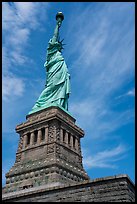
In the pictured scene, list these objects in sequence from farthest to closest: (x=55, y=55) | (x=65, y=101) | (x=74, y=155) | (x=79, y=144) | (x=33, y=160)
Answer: (x=55, y=55) < (x=65, y=101) < (x=79, y=144) < (x=74, y=155) < (x=33, y=160)

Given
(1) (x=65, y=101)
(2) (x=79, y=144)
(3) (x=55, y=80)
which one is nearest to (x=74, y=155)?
(2) (x=79, y=144)

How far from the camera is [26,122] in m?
31.1

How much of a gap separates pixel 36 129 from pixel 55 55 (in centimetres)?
1216

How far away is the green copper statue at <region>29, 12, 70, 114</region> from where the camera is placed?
3294cm

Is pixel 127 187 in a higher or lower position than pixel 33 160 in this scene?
lower

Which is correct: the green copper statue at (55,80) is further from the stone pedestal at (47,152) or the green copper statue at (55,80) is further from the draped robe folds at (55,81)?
the stone pedestal at (47,152)

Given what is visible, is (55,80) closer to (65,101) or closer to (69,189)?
(65,101)

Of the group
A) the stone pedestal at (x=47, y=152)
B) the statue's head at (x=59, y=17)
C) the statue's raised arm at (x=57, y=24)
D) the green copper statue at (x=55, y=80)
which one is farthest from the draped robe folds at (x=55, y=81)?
the statue's head at (x=59, y=17)

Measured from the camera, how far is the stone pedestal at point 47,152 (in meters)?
25.0

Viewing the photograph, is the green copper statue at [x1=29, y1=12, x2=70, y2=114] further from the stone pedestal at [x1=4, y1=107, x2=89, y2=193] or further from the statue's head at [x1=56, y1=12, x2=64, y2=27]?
the statue's head at [x1=56, y1=12, x2=64, y2=27]

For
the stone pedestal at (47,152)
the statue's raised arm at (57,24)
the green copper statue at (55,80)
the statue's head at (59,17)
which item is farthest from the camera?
the statue's head at (59,17)

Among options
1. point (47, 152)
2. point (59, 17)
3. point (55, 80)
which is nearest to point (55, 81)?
point (55, 80)

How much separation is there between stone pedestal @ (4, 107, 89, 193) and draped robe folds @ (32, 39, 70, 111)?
7.45ft

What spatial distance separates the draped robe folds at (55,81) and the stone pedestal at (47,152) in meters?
2.27
